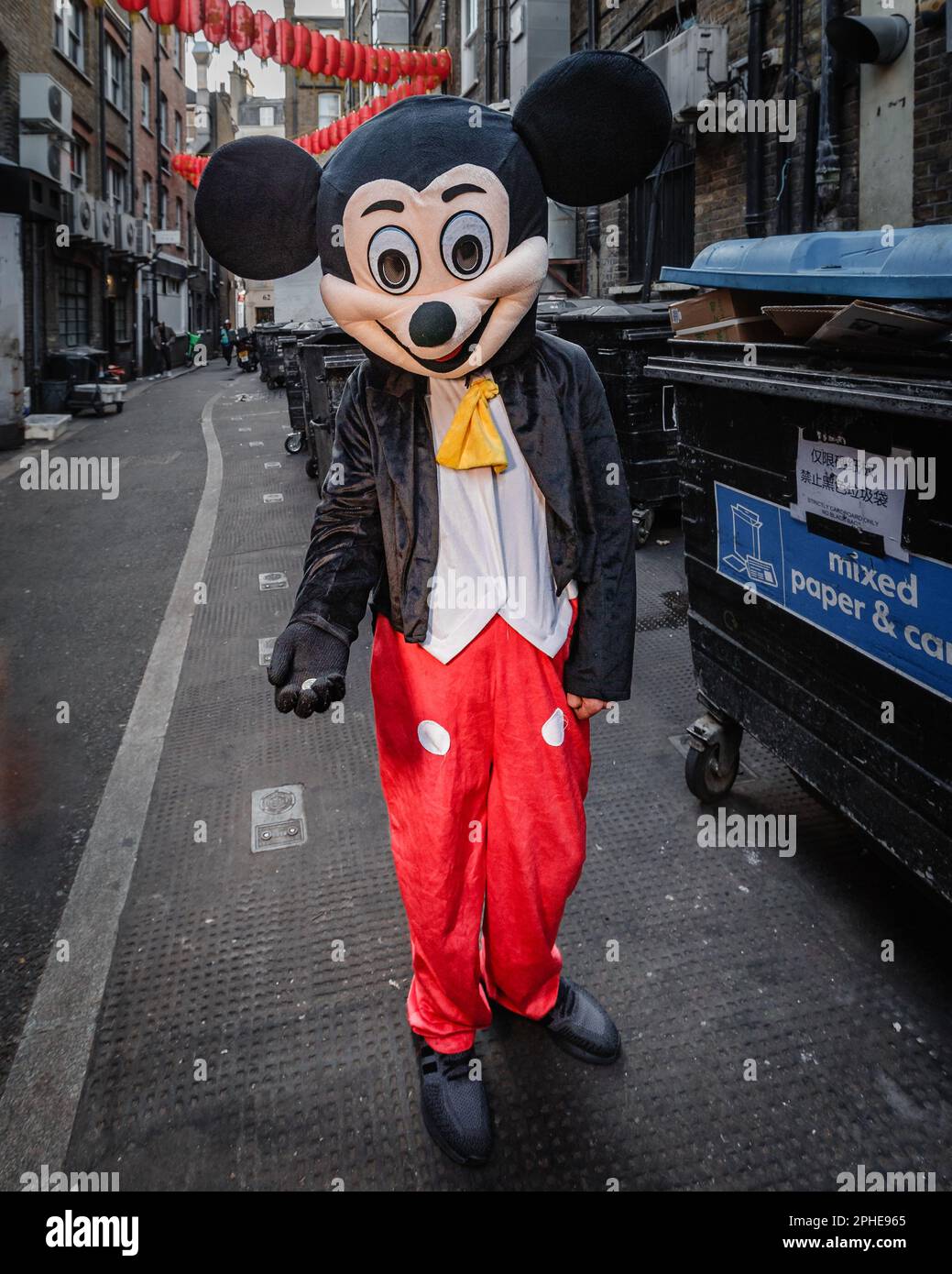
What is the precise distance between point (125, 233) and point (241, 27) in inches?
474

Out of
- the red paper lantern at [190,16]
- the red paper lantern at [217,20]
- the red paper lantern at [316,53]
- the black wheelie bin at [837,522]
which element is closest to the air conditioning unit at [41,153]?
the red paper lantern at [316,53]

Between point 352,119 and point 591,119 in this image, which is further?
point 352,119

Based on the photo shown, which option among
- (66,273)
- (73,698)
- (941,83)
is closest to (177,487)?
(73,698)

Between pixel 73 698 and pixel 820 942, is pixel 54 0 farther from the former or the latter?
pixel 820 942

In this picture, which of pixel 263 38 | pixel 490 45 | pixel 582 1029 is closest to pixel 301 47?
pixel 263 38

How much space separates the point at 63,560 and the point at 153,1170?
571cm

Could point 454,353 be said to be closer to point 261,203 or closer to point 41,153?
point 261,203

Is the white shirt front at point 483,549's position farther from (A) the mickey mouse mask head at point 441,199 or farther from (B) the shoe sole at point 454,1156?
(B) the shoe sole at point 454,1156

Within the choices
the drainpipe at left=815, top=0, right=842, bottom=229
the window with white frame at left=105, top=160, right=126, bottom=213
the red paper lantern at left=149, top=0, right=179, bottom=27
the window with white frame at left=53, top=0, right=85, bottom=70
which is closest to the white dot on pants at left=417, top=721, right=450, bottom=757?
the drainpipe at left=815, top=0, right=842, bottom=229

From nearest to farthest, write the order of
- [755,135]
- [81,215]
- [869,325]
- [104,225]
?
1. [869,325]
2. [755,135]
3. [81,215]
4. [104,225]

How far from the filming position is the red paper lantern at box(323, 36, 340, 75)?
12.9m

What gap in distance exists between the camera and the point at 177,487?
950cm

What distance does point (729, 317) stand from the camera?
9.05ft

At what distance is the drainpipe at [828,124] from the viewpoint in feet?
24.1
